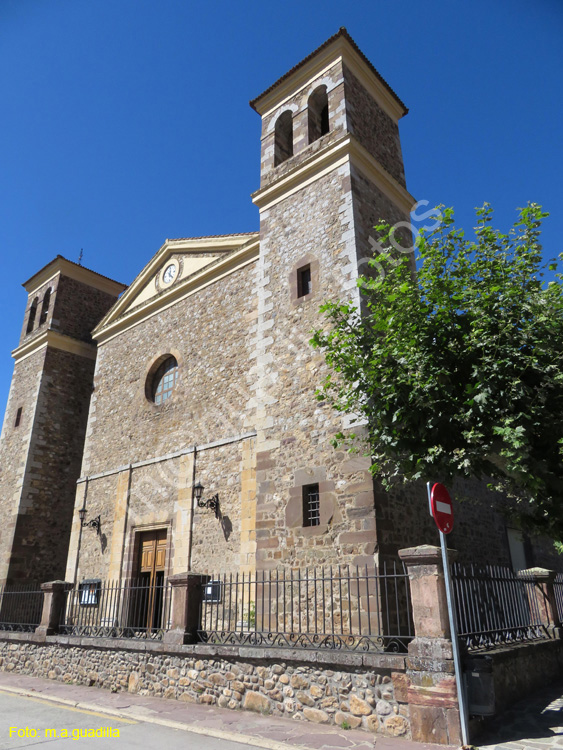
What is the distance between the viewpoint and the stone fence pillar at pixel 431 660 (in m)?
5.35

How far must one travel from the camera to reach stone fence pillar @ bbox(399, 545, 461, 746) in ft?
17.6

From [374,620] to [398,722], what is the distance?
242cm

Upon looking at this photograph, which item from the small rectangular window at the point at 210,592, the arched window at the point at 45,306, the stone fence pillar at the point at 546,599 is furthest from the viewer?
the arched window at the point at 45,306

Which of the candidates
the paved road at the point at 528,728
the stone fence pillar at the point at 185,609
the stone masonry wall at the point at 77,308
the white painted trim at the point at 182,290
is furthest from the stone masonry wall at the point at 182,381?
the paved road at the point at 528,728

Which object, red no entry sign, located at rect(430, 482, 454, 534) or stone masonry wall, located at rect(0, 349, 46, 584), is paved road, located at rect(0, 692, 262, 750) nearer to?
red no entry sign, located at rect(430, 482, 454, 534)

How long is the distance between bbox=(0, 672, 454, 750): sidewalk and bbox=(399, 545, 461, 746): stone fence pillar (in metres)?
0.20

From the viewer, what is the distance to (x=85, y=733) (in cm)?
606

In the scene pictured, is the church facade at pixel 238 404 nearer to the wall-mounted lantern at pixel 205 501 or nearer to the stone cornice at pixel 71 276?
the wall-mounted lantern at pixel 205 501

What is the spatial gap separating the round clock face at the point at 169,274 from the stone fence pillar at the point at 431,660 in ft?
39.2

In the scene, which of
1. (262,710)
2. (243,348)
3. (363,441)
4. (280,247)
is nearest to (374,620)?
(262,710)

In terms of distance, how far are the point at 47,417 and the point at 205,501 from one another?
26.5 ft

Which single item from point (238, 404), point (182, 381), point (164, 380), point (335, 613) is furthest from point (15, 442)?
point (335, 613)

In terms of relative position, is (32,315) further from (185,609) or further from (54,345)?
(185,609)

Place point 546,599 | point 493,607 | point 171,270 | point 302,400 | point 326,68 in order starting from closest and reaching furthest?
point 493,607, point 546,599, point 302,400, point 326,68, point 171,270
